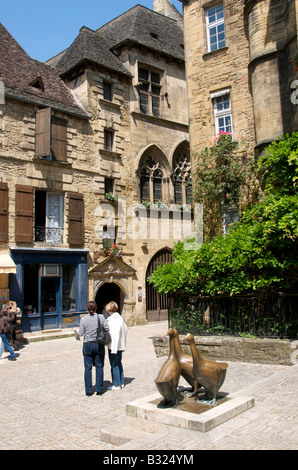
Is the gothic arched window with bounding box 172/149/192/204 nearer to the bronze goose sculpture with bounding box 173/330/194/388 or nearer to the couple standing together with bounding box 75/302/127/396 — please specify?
the couple standing together with bounding box 75/302/127/396

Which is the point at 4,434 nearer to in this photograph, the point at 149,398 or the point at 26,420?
the point at 26,420

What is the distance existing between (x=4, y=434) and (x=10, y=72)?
1466 centimetres

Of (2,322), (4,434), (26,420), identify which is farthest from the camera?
(2,322)

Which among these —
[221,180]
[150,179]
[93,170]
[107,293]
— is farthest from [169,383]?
[150,179]

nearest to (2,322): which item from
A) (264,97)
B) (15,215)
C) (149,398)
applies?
(15,215)

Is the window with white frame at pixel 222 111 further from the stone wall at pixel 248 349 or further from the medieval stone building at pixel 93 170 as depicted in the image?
the stone wall at pixel 248 349

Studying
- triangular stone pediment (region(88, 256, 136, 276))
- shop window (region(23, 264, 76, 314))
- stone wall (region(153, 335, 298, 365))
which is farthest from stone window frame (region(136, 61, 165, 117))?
stone wall (region(153, 335, 298, 365))

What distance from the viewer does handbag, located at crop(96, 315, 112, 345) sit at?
6654mm

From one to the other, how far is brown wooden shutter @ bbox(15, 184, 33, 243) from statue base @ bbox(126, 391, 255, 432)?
10.7 metres

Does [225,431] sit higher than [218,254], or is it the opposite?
[218,254]

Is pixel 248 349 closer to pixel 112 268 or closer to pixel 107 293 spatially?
pixel 112 268

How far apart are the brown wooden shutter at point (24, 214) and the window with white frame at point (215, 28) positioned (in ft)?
27.0

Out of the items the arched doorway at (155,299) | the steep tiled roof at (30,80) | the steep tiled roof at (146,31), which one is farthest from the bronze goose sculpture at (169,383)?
the steep tiled roof at (146,31)
